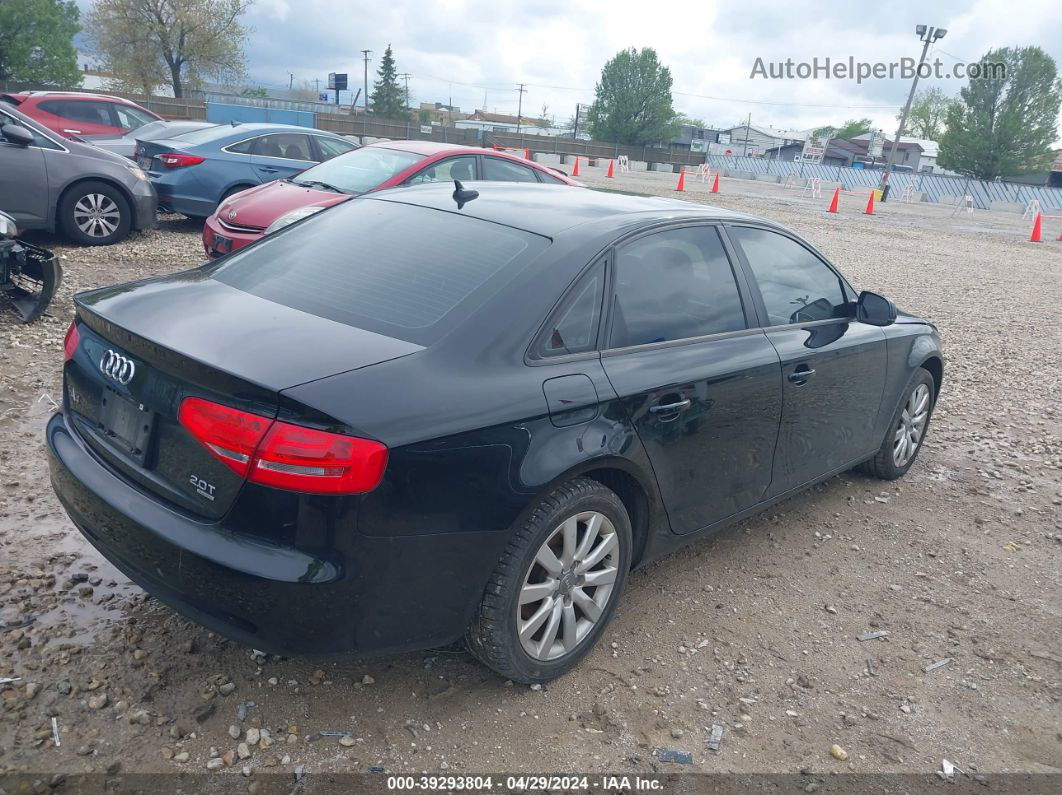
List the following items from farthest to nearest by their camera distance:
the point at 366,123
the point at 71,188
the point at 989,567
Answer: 1. the point at 366,123
2. the point at 71,188
3. the point at 989,567

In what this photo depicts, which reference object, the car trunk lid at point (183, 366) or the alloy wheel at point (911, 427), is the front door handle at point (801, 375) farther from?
the car trunk lid at point (183, 366)

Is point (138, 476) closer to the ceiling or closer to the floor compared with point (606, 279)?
closer to the floor

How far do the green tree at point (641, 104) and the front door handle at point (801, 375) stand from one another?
273ft

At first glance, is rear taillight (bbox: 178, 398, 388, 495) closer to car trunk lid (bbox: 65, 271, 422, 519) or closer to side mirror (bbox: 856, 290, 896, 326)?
car trunk lid (bbox: 65, 271, 422, 519)

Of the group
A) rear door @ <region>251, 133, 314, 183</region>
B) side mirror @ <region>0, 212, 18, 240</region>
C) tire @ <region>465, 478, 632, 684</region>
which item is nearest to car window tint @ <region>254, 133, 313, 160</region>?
rear door @ <region>251, 133, 314, 183</region>

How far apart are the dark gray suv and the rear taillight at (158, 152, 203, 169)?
945mm

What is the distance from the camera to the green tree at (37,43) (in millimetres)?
45719

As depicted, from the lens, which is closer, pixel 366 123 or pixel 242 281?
pixel 242 281

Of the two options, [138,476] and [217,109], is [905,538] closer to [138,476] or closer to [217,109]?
[138,476]

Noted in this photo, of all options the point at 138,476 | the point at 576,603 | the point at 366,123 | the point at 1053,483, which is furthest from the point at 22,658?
the point at 366,123

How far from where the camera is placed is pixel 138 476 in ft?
8.47

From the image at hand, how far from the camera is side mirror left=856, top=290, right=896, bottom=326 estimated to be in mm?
4293

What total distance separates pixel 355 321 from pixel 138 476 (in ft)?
2.68

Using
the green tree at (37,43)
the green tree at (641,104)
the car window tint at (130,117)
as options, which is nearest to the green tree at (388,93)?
the green tree at (641,104)
